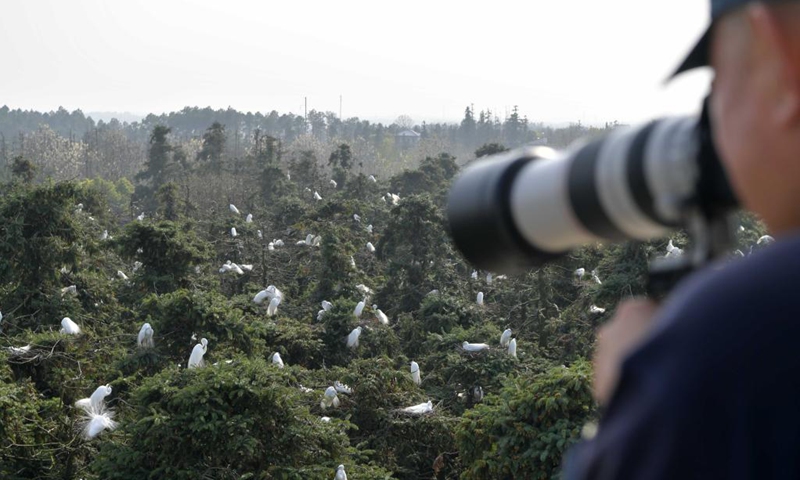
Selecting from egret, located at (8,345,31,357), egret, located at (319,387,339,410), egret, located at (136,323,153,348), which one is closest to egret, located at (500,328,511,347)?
egret, located at (319,387,339,410)

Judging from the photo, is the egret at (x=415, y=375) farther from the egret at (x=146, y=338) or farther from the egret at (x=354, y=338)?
the egret at (x=146, y=338)

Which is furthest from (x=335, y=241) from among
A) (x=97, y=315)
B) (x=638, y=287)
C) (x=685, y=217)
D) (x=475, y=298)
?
(x=685, y=217)

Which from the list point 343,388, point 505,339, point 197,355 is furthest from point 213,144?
point 197,355

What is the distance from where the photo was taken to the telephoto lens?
0.60 m

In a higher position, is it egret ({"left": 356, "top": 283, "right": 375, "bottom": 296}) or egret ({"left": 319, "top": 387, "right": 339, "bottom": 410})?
egret ({"left": 319, "top": 387, "right": 339, "bottom": 410})

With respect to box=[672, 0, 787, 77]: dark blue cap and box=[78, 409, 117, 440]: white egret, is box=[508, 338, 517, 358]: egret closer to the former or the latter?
box=[78, 409, 117, 440]: white egret

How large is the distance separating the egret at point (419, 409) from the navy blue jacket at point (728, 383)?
717 cm

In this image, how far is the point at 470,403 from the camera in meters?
8.64

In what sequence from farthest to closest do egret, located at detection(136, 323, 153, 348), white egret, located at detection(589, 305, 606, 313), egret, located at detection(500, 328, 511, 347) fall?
egret, located at detection(500, 328, 511, 347) → white egret, located at detection(589, 305, 606, 313) → egret, located at detection(136, 323, 153, 348)

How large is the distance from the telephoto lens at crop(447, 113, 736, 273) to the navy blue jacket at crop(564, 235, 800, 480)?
110mm

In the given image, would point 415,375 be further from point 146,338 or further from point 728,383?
point 728,383

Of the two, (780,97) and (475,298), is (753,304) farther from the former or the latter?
(475,298)

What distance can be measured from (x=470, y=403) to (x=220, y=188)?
639 inches

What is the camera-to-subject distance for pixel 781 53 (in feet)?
1.71
